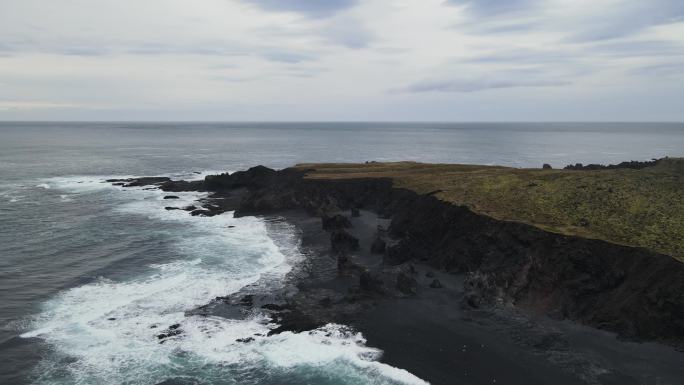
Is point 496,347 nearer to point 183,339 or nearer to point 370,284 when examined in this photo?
point 370,284

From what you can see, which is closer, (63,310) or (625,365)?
(625,365)

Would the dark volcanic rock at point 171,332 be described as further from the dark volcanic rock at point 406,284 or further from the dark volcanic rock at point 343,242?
the dark volcanic rock at point 343,242

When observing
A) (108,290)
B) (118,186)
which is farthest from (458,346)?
(118,186)

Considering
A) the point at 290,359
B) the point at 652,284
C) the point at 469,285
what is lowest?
the point at 290,359

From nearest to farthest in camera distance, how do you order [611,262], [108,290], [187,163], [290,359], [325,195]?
[290,359], [611,262], [108,290], [325,195], [187,163]

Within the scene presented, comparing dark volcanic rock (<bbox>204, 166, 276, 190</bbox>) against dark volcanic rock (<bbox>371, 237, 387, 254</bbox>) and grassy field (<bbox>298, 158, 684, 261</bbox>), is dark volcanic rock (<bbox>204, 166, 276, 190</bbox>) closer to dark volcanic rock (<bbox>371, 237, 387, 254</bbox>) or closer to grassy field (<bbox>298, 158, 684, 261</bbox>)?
grassy field (<bbox>298, 158, 684, 261</bbox>)

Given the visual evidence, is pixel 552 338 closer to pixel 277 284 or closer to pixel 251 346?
pixel 251 346
